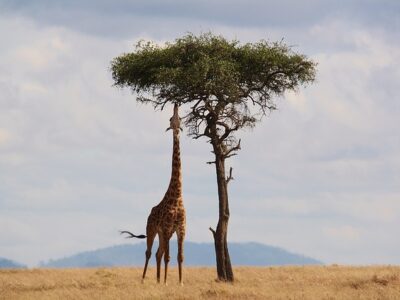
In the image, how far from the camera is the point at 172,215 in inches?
1326

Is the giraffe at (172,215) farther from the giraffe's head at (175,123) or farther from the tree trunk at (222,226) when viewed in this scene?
the tree trunk at (222,226)

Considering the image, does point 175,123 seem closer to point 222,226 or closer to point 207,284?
point 222,226

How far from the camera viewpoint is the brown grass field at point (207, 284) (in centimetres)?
2900

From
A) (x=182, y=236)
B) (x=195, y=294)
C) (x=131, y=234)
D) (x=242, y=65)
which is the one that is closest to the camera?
(x=195, y=294)

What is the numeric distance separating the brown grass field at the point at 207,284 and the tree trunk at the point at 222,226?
2.51ft

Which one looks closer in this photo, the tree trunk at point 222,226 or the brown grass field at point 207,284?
the brown grass field at point 207,284

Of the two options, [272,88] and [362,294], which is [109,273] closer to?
[272,88]

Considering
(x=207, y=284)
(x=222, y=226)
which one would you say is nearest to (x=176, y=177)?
(x=207, y=284)

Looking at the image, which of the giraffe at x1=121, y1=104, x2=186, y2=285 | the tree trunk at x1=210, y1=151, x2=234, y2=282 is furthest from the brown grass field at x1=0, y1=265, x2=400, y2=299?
the giraffe at x1=121, y1=104, x2=186, y2=285

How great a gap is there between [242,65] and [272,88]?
85.9 inches

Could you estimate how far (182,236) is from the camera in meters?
33.7

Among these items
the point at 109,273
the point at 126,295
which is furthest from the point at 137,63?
the point at 126,295

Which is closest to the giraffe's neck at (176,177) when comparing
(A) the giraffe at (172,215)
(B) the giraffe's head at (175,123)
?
(A) the giraffe at (172,215)

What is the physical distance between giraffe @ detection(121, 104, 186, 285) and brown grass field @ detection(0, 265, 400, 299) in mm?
1491
